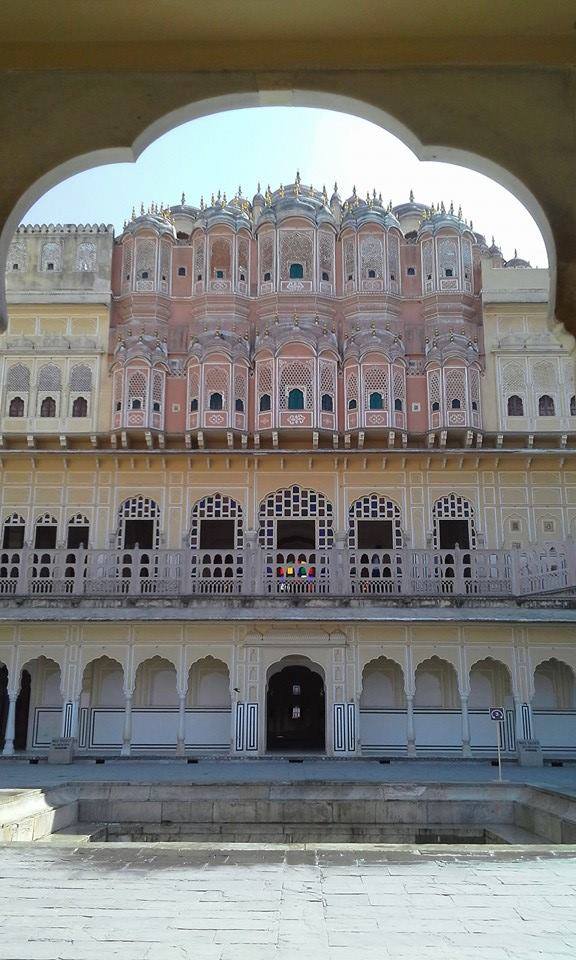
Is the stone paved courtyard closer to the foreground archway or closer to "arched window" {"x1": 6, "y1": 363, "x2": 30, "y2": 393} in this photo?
the foreground archway

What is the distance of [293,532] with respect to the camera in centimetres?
1934

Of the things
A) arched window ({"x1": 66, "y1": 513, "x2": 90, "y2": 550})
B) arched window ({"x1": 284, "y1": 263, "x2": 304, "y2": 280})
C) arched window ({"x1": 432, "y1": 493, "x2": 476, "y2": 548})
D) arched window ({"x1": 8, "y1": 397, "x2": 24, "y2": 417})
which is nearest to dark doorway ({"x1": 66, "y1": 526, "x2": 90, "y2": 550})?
arched window ({"x1": 66, "y1": 513, "x2": 90, "y2": 550})

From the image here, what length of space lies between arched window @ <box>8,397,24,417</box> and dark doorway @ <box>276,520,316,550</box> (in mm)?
6150

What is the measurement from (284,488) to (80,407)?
191 inches

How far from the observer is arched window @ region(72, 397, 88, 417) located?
18.8m

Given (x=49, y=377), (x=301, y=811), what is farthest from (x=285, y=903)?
(x=49, y=377)

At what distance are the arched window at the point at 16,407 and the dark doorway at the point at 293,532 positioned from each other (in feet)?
20.2

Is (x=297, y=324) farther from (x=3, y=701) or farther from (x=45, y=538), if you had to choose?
(x=3, y=701)

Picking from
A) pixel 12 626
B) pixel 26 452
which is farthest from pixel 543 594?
pixel 26 452

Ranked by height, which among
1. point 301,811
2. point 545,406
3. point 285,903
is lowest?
point 301,811

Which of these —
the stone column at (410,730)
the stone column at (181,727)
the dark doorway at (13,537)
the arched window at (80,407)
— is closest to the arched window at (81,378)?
the arched window at (80,407)

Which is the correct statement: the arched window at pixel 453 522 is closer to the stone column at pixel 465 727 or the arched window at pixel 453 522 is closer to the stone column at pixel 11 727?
the stone column at pixel 465 727

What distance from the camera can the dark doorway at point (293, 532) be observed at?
61.9 feet

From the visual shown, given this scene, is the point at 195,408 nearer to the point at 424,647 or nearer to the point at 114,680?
the point at 114,680
